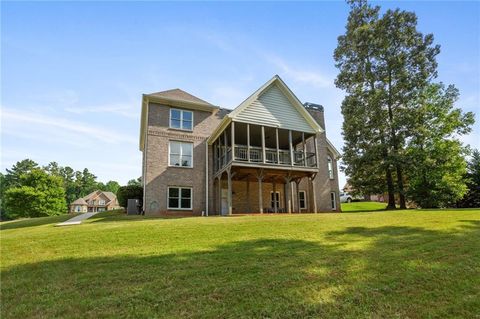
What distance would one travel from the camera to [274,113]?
18125mm

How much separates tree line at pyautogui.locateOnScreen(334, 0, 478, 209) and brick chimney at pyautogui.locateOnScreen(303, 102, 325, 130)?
5.99 feet

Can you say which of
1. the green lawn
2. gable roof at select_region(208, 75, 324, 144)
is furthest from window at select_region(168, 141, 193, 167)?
the green lawn

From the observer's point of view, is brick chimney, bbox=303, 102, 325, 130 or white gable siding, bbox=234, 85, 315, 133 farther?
brick chimney, bbox=303, 102, 325, 130

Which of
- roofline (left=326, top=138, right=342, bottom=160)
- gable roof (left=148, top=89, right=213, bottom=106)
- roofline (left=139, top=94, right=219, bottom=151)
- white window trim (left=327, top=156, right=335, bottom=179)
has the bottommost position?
white window trim (left=327, top=156, right=335, bottom=179)

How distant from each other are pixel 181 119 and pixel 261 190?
7.69m

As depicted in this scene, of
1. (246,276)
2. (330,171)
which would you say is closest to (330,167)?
(330,171)

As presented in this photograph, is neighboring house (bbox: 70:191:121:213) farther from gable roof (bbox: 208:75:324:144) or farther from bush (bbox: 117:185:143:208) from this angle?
gable roof (bbox: 208:75:324:144)

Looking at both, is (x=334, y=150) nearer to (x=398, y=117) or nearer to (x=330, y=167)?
(x=330, y=167)

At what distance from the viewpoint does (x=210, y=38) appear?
39.9 ft

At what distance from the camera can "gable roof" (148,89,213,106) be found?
→ 62.4 feet

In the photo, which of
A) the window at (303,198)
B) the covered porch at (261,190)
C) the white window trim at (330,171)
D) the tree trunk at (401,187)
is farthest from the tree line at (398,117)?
the covered porch at (261,190)

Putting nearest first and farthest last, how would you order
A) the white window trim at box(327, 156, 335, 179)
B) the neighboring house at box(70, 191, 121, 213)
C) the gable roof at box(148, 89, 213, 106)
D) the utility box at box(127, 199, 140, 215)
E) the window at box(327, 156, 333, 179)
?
the utility box at box(127, 199, 140, 215) < the gable roof at box(148, 89, 213, 106) < the white window trim at box(327, 156, 335, 179) < the window at box(327, 156, 333, 179) < the neighboring house at box(70, 191, 121, 213)

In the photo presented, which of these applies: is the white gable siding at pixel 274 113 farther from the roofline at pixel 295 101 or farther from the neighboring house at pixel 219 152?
the roofline at pixel 295 101

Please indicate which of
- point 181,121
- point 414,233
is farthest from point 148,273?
point 181,121
